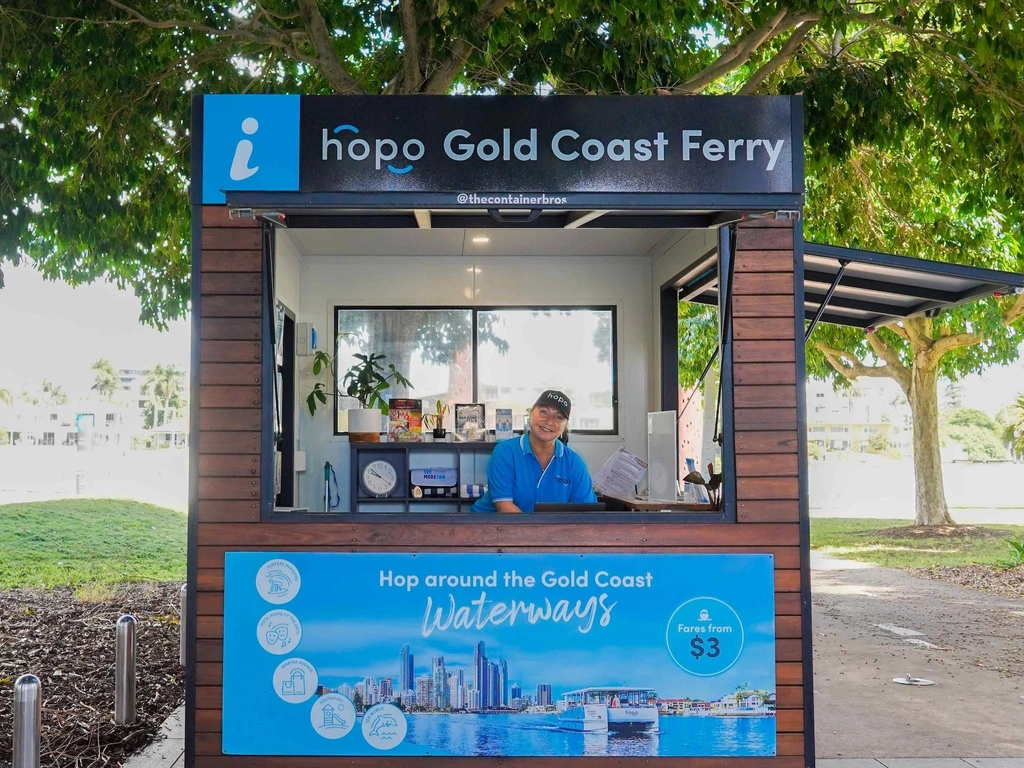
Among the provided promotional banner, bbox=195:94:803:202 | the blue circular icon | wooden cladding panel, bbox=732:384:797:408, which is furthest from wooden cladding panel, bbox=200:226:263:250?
the blue circular icon

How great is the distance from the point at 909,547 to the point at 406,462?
12.6 metres

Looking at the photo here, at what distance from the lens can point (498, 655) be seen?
4.40 meters

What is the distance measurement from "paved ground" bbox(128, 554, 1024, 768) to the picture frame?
2.73m

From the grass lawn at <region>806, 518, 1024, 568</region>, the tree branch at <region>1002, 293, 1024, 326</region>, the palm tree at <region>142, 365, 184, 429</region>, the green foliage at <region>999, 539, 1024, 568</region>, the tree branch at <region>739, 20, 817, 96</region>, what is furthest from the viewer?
the palm tree at <region>142, 365, 184, 429</region>

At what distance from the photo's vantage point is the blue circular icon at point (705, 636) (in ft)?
14.4

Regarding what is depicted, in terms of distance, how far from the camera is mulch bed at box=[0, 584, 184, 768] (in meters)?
5.48

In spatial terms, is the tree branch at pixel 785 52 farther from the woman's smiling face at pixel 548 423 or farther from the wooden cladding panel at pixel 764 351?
the wooden cladding panel at pixel 764 351

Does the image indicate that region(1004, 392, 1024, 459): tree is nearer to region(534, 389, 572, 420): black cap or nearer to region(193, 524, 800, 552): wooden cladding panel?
region(534, 389, 572, 420): black cap

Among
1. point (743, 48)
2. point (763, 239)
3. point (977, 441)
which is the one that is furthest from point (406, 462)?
point (977, 441)

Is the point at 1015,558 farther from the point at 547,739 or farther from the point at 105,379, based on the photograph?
the point at 105,379

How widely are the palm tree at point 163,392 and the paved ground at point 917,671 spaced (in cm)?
3406

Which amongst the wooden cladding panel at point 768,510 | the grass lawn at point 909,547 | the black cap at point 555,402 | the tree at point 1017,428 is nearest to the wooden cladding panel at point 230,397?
the black cap at point 555,402

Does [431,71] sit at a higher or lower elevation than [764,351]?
higher

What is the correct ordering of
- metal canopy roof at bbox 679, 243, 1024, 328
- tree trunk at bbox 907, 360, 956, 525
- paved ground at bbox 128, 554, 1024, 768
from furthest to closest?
1. tree trunk at bbox 907, 360, 956, 525
2. paved ground at bbox 128, 554, 1024, 768
3. metal canopy roof at bbox 679, 243, 1024, 328
